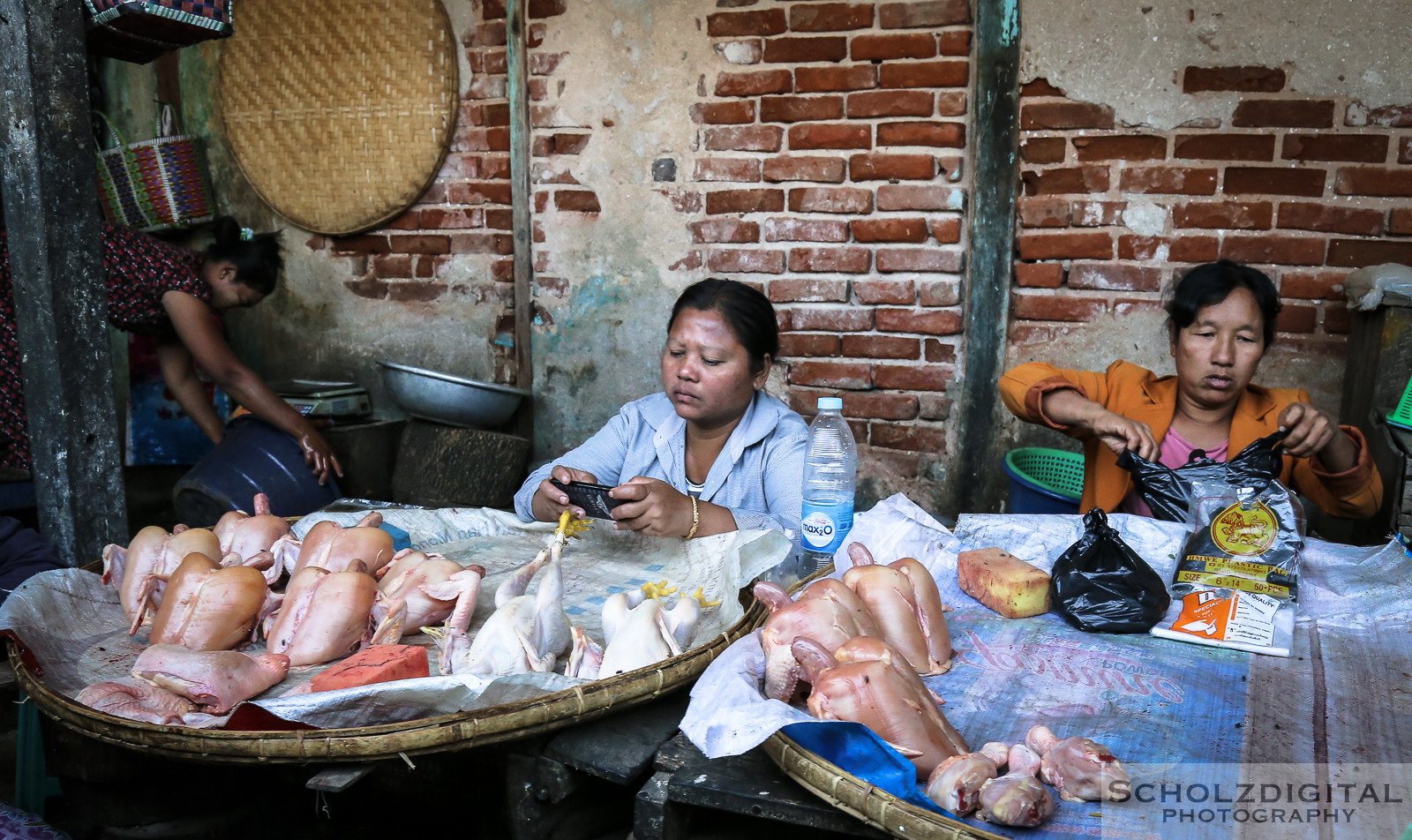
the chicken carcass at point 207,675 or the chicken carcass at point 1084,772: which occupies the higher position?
the chicken carcass at point 1084,772

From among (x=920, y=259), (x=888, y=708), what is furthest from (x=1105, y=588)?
(x=920, y=259)

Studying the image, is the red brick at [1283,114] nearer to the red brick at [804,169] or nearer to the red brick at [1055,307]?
the red brick at [1055,307]

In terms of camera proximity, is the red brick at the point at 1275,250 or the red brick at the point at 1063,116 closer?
the red brick at the point at 1275,250

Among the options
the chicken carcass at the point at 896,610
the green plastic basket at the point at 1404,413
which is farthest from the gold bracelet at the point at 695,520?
the green plastic basket at the point at 1404,413

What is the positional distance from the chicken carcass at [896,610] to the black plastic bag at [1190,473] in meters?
0.87

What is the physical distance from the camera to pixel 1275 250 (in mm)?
3238

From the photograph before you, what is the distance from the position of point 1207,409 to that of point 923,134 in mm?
1503

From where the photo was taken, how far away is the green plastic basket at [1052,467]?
3.51m

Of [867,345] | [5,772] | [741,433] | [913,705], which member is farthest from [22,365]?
[867,345]

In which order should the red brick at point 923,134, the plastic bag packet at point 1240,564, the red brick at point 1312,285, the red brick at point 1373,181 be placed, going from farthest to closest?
the red brick at point 923,134 → the red brick at point 1312,285 → the red brick at point 1373,181 → the plastic bag packet at point 1240,564

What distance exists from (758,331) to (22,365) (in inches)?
77.0

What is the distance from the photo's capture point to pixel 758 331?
2.62 m

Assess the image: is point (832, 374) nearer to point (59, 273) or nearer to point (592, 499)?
point (592, 499)

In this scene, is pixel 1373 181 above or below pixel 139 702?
above
